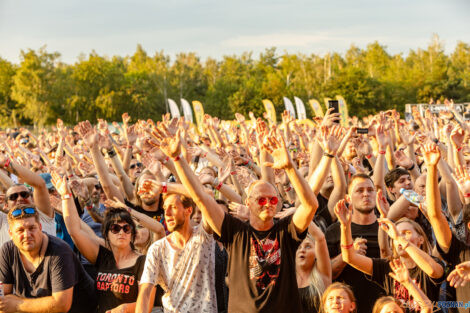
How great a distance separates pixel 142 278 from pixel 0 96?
204ft

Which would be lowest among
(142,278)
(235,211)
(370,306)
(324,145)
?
(370,306)

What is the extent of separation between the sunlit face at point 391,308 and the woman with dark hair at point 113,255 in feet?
5.89

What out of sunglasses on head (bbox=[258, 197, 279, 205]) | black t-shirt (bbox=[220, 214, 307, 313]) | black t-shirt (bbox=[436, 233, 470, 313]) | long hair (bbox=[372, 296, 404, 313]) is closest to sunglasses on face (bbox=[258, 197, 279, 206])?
sunglasses on head (bbox=[258, 197, 279, 205])

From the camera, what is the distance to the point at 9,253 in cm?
446

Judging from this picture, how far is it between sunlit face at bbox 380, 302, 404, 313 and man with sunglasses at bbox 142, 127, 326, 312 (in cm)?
57

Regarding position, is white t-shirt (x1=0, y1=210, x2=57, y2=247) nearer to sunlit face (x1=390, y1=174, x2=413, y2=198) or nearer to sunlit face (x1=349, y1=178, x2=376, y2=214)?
sunlit face (x1=349, y1=178, x2=376, y2=214)

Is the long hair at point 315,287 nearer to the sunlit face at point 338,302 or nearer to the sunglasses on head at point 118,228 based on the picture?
the sunlit face at point 338,302

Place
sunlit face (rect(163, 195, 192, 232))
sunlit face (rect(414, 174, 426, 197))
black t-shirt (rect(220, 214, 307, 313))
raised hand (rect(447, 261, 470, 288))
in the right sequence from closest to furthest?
raised hand (rect(447, 261, 470, 288)) → black t-shirt (rect(220, 214, 307, 313)) → sunlit face (rect(163, 195, 192, 232)) → sunlit face (rect(414, 174, 426, 197))

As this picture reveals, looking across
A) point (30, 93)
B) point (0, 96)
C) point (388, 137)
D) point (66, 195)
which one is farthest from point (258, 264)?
point (0, 96)

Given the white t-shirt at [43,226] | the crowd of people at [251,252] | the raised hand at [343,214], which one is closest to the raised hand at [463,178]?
the crowd of people at [251,252]

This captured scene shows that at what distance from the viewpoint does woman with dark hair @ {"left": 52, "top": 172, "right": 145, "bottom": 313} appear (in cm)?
445

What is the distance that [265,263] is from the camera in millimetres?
3887

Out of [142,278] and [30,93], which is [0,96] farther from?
[142,278]

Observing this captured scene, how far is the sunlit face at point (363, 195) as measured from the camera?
5.24 metres
